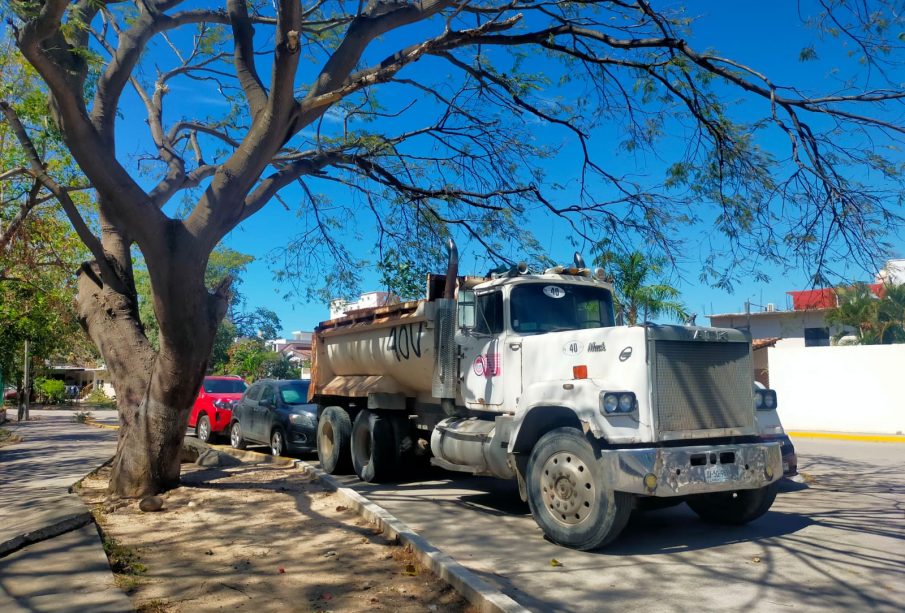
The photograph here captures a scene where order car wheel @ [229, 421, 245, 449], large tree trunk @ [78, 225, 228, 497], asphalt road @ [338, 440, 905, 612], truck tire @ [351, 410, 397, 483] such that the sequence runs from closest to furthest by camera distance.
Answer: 1. asphalt road @ [338, 440, 905, 612]
2. large tree trunk @ [78, 225, 228, 497]
3. truck tire @ [351, 410, 397, 483]
4. car wheel @ [229, 421, 245, 449]

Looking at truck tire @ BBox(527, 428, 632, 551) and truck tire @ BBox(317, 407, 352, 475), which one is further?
truck tire @ BBox(317, 407, 352, 475)

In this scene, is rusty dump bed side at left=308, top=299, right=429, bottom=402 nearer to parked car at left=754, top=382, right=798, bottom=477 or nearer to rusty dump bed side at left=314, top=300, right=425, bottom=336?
rusty dump bed side at left=314, top=300, right=425, bottom=336

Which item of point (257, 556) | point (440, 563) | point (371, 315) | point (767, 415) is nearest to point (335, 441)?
point (371, 315)

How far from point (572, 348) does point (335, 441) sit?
581cm

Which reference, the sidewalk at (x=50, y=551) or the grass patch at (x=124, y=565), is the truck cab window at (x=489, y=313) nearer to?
the grass patch at (x=124, y=565)

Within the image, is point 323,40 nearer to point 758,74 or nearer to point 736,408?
point 758,74

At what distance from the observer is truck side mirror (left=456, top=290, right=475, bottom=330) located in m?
8.78

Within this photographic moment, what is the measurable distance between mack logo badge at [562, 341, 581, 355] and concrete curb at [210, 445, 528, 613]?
2377 millimetres

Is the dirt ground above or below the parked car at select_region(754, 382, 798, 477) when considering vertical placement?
below

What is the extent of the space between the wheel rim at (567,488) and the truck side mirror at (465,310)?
2320 millimetres

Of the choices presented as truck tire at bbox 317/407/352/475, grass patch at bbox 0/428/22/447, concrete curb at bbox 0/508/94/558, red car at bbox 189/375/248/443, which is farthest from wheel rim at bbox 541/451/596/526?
grass patch at bbox 0/428/22/447

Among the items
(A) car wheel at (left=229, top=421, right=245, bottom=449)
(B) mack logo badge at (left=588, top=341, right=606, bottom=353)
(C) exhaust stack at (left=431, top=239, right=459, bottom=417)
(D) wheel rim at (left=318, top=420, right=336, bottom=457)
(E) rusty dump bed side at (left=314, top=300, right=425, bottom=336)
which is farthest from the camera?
(A) car wheel at (left=229, top=421, right=245, bottom=449)

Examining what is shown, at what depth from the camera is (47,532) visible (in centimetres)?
684

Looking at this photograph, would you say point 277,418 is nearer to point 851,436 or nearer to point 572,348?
point 572,348
